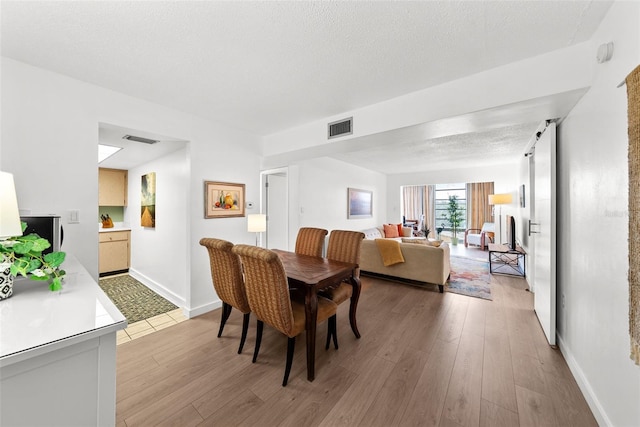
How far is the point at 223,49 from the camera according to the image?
1697mm

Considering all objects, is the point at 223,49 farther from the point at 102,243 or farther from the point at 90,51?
the point at 102,243

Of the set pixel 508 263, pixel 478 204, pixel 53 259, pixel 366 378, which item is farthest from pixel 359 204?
pixel 53 259

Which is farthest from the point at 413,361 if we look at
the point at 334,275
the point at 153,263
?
the point at 153,263

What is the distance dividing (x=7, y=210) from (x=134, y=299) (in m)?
2.98

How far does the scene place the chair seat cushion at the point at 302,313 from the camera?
5.87 feet

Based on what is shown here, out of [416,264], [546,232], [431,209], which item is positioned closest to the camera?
[546,232]

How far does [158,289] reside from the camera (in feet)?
12.0

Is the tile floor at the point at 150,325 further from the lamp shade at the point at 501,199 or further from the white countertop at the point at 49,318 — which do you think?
the lamp shade at the point at 501,199

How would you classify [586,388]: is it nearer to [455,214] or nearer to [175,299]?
[175,299]

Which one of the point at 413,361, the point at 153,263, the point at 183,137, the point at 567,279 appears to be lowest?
the point at 413,361

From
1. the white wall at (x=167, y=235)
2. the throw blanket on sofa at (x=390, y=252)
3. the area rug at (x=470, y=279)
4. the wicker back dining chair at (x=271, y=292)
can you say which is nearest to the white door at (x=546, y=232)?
the area rug at (x=470, y=279)

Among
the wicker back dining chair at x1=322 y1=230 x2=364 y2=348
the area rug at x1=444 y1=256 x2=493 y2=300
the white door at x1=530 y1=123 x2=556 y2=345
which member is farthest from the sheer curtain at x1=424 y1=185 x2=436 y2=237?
the wicker back dining chair at x1=322 y1=230 x2=364 y2=348

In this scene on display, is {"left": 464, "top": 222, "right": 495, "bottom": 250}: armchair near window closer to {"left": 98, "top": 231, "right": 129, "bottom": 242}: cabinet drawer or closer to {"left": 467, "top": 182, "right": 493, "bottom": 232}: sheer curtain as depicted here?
{"left": 467, "top": 182, "right": 493, "bottom": 232}: sheer curtain

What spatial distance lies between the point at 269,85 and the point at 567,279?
308 centimetres
